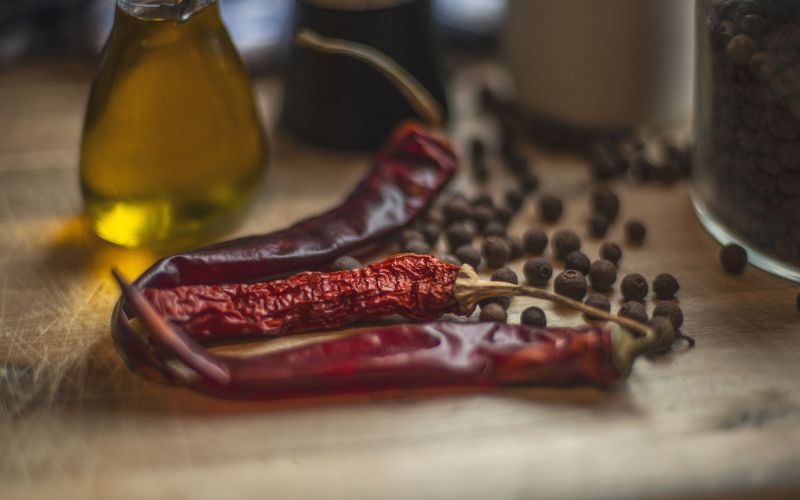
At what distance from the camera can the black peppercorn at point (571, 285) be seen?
1.23 meters

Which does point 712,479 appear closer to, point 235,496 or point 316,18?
point 235,496

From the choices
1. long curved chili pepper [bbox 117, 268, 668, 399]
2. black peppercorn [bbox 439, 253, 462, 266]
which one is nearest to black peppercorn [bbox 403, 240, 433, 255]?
black peppercorn [bbox 439, 253, 462, 266]

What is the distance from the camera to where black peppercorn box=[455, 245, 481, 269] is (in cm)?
130

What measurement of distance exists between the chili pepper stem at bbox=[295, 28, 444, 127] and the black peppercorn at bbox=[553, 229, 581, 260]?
12.2 inches

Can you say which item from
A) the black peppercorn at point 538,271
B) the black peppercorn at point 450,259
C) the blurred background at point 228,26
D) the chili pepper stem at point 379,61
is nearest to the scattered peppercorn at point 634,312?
the black peppercorn at point 538,271

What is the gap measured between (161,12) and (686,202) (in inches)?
33.5

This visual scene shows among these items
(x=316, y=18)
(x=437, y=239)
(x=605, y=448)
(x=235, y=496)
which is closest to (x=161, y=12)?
(x=316, y=18)

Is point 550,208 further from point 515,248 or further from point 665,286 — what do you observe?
point 665,286

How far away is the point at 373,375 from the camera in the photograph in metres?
1.06

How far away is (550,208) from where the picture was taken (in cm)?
143

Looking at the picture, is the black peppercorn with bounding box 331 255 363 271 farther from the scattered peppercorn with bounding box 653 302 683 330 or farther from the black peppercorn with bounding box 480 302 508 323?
the scattered peppercorn with bounding box 653 302 683 330

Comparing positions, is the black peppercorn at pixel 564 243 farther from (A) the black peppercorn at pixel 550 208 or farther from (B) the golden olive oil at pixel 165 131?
(B) the golden olive oil at pixel 165 131

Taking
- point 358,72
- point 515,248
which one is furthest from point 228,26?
point 515,248

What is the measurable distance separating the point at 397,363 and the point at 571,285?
297 millimetres
